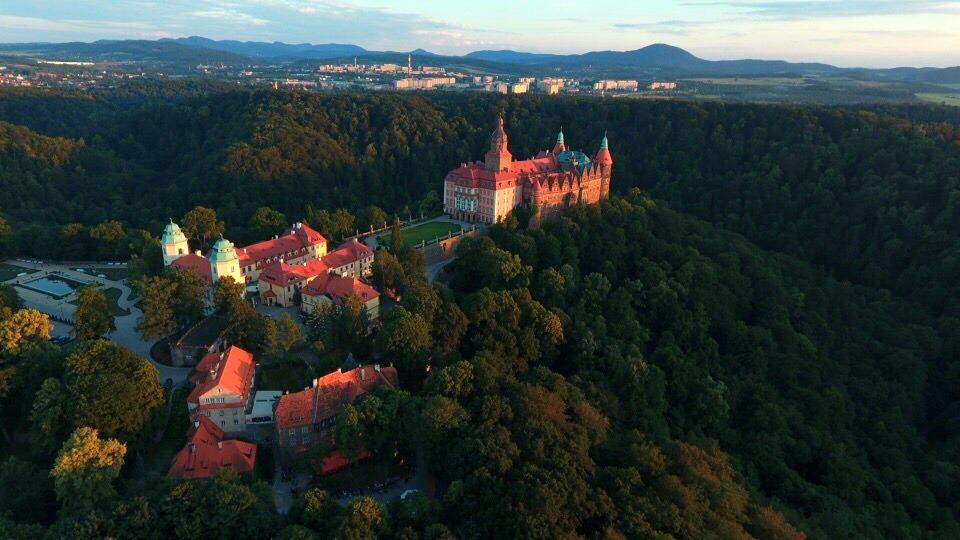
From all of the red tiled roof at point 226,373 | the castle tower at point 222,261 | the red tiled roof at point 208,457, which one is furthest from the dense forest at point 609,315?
the castle tower at point 222,261

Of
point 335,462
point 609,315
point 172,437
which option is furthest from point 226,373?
point 609,315

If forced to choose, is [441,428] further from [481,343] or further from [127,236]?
[127,236]

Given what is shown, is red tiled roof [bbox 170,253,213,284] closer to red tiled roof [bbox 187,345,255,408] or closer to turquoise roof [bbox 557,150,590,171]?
red tiled roof [bbox 187,345,255,408]

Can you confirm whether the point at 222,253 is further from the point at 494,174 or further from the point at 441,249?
the point at 494,174

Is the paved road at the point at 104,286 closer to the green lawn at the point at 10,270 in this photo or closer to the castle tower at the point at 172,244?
the green lawn at the point at 10,270

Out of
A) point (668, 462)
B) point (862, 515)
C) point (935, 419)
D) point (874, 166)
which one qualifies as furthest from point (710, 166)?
point (668, 462)
